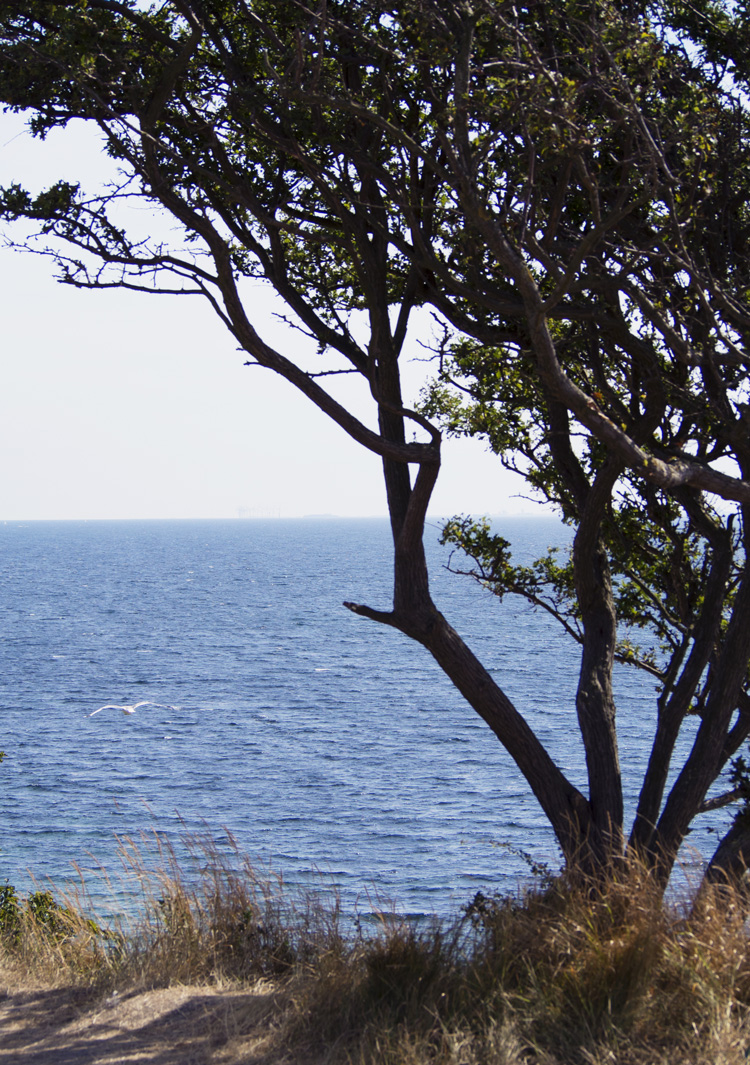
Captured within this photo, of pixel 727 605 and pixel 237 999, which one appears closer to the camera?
→ pixel 237 999

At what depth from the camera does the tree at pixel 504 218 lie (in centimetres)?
615

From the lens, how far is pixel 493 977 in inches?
192

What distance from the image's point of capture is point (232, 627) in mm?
70875

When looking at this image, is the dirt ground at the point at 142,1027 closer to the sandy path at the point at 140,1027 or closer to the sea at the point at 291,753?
the sandy path at the point at 140,1027

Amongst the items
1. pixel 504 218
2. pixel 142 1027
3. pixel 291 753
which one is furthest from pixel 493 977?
pixel 291 753

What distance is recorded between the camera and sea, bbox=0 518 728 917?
24.0 meters

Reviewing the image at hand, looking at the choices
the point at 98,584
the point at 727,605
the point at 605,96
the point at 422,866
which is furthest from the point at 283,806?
the point at 98,584

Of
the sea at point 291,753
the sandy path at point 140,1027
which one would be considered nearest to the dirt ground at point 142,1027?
the sandy path at point 140,1027

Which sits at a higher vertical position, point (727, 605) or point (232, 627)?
point (727, 605)

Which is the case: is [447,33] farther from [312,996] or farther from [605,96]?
[312,996]

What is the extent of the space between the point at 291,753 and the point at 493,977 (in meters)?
30.8

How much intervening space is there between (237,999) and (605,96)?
5714mm

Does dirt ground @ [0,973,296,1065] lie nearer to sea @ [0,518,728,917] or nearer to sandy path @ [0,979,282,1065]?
sandy path @ [0,979,282,1065]

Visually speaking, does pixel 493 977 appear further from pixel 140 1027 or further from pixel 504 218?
pixel 504 218
